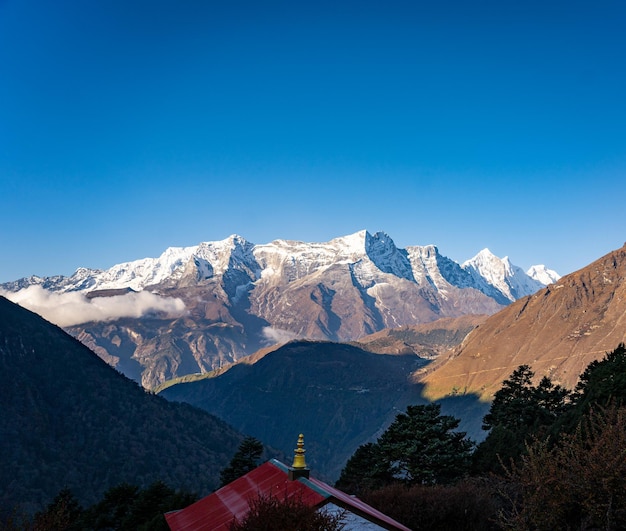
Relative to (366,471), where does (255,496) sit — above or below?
above

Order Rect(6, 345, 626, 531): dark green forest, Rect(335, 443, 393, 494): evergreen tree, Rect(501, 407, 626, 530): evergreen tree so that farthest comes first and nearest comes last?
Rect(335, 443, 393, 494): evergreen tree → Rect(6, 345, 626, 531): dark green forest → Rect(501, 407, 626, 530): evergreen tree

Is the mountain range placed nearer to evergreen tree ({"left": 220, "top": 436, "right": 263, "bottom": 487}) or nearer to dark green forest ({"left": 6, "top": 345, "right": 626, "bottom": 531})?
evergreen tree ({"left": 220, "top": 436, "right": 263, "bottom": 487})

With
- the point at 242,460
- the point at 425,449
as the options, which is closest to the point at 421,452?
the point at 425,449

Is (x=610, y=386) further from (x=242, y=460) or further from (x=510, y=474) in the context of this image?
(x=242, y=460)

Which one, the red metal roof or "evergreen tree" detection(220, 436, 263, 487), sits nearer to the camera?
the red metal roof

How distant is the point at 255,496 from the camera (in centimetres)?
2434

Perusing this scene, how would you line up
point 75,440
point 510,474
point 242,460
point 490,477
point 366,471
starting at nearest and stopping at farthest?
1. point 510,474
2. point 490,477
3. point 366,471
4. point 242,460
5. point 75,440

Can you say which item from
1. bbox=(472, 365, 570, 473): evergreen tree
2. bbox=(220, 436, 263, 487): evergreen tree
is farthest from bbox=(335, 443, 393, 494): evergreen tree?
bbox=(220, 436, 263, 487): evergreen tree

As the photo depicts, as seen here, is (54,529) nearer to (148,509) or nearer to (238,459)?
(148,509)

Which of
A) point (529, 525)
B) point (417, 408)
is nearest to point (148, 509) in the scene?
point (417, 408)

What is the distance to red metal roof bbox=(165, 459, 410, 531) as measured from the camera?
68.1 ft

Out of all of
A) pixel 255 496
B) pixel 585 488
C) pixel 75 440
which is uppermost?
pixel 75 440

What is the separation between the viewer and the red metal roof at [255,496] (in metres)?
20.8

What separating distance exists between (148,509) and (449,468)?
89.3 feet
